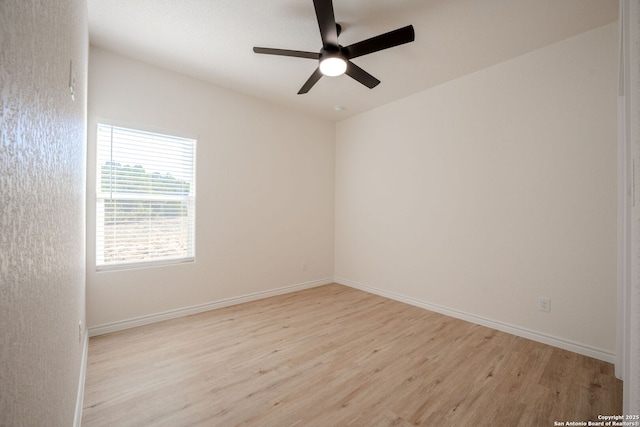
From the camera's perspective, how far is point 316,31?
2.50m

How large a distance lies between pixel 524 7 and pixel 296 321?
3.52 metres

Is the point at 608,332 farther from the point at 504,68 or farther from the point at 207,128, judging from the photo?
the point at 207,128

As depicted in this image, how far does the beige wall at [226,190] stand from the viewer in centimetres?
284

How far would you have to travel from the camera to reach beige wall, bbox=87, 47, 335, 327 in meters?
2.84

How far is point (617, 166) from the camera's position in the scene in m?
2.34

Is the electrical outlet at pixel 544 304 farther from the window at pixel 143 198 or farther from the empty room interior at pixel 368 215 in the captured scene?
the window at pixel 143 198

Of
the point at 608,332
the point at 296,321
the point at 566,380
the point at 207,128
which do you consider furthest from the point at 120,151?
the point at 608,332

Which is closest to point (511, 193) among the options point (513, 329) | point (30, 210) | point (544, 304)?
point (544, 304)

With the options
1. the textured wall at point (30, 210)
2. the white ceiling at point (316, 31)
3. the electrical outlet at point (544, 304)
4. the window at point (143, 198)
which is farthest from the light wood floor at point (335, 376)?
the white ceiling at point (316, 31)

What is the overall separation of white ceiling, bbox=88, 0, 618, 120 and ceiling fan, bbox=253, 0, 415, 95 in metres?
0.29

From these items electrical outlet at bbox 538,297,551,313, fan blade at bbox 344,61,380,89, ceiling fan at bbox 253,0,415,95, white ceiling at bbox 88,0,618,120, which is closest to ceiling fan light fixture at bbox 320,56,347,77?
ceiling fan at bbox 253,0,415,95

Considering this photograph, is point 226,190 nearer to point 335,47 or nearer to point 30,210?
point 335,47

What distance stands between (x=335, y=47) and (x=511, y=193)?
7.49 feet

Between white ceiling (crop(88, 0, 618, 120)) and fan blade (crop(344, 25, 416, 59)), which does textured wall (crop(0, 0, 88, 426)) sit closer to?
white ceiling (crop(88, 0, 618, 120))
